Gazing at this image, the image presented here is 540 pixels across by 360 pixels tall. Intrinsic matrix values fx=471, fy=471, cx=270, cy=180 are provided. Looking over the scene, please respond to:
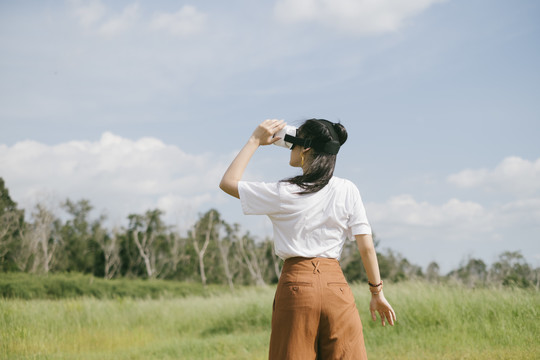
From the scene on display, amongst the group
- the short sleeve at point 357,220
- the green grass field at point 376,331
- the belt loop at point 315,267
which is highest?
the short sleeve at point 357,220

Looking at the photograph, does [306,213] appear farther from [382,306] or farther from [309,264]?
[382,306]

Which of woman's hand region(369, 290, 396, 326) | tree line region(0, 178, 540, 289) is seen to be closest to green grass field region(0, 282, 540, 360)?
woman's hand region(369, 290, 396, 326)

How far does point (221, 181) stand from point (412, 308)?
7488mm

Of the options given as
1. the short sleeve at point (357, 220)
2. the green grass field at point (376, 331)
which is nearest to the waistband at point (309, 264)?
the short sleeve at point (357, 220)

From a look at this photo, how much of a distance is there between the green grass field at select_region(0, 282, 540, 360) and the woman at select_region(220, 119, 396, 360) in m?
4.25

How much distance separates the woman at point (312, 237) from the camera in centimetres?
240

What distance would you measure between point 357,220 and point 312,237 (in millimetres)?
271

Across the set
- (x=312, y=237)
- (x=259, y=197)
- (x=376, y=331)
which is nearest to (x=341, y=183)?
(x=312, y=237)

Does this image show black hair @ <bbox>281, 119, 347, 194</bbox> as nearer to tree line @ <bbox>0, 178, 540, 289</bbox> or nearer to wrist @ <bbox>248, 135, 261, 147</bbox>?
wrist @ <bbox>248, 135, 261, 147</bbox>

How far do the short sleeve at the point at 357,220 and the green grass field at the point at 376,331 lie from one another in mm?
4250

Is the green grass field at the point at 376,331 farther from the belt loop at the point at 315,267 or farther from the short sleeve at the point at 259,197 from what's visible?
the short sleeve at the point at 259,197

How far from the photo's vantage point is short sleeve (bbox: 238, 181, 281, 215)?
2473 mm

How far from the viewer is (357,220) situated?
8.41ft

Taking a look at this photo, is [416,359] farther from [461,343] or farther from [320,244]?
[320,244]
